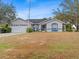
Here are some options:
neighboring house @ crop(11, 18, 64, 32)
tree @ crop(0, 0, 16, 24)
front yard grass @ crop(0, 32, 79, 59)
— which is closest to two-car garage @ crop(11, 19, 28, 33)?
neighboring house @ crop(11, 18, 64, 32)

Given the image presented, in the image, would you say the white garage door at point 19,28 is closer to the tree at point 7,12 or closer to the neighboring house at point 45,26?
the neighboring house at point 45,26

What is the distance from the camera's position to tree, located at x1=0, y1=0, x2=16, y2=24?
67.4 meters

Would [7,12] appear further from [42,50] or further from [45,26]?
[42,50]

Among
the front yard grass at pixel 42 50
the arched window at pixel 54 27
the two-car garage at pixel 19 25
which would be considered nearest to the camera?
the front yard grass at pixel 42 50

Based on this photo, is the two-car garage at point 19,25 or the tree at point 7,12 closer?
the two-car garage at point 19,25

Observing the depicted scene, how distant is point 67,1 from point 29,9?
46.4 ft

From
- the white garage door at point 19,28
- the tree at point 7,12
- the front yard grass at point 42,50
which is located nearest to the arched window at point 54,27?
the white garage door at point 19,28

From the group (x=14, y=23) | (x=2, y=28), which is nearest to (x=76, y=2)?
(x=14, y=23)

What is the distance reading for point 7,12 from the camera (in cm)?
7350

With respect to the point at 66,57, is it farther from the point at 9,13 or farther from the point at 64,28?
the point at 9,13

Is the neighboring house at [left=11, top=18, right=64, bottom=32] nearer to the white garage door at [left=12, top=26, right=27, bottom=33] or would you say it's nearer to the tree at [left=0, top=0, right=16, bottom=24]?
the white garage door at [left=12, top=26, right=27, bottom=33]

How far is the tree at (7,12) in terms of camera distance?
221ft

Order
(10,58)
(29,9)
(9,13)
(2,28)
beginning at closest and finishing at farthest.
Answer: (10,58), (2,28), (29,9), (9,13)

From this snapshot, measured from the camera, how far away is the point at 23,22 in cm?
6181
